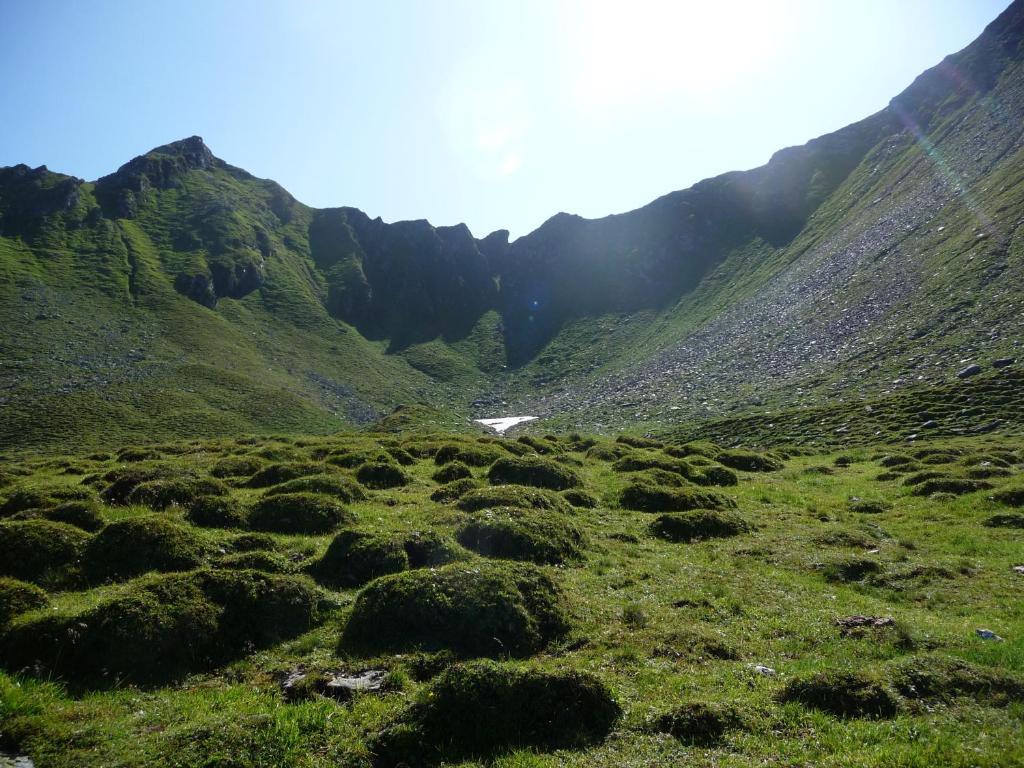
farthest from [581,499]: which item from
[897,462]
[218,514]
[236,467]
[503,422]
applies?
[503,422]

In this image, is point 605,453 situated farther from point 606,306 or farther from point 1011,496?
point 606,306

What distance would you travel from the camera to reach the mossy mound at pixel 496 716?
30.6 feet

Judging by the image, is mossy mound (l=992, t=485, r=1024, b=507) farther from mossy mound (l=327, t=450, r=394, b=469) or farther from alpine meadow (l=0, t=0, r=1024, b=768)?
mossy mound (l=327, t=450, r=394, b=469)

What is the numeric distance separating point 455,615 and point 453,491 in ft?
46.1

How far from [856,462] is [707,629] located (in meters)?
Answer: 35.9

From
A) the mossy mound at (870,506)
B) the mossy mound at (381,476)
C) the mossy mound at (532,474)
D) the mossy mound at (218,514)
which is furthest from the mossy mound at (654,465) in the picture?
the mossy mound at (218,514)

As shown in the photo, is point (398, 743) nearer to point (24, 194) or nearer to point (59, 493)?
point (59, 493)

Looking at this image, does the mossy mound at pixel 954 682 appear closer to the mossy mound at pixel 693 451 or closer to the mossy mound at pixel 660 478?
the mossy mound at pixel 660 478

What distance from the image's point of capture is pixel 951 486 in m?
29.5

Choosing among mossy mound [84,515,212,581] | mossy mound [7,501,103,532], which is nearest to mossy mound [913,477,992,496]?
mossy mound [84,515,212,581]

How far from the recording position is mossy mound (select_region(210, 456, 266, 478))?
110ft

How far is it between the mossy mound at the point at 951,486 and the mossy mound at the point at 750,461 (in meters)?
11.9

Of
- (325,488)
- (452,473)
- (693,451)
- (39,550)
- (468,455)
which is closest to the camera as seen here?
(39,550)

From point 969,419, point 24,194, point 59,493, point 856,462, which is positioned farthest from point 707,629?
point 24,194
